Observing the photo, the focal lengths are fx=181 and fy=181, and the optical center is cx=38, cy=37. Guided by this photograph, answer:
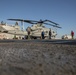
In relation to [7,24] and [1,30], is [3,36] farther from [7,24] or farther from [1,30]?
[7,24]

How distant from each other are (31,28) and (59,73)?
37185mm

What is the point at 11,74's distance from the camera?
1.30 meters

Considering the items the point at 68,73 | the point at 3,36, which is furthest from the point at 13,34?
the point at 68,73

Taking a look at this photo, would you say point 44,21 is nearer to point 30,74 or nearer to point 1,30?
point 1,30

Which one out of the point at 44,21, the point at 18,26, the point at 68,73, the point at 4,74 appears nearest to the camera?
the point at 4,74

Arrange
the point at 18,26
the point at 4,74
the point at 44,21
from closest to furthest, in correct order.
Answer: the point at 4,74, the point at 44,21, the point at 18,26

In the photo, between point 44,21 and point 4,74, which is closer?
point 4,74

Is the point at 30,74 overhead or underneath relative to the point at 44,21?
underneath

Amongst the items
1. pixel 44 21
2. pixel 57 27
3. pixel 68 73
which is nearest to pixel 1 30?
pixel 44 21

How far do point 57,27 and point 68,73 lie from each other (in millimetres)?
37088

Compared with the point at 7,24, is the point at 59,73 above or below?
below

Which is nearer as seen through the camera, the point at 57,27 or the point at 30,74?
the point at 30,74

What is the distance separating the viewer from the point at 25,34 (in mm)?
37562

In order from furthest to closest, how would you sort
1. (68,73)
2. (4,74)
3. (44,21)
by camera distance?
(44,21) < (68,73) < (4,74)
